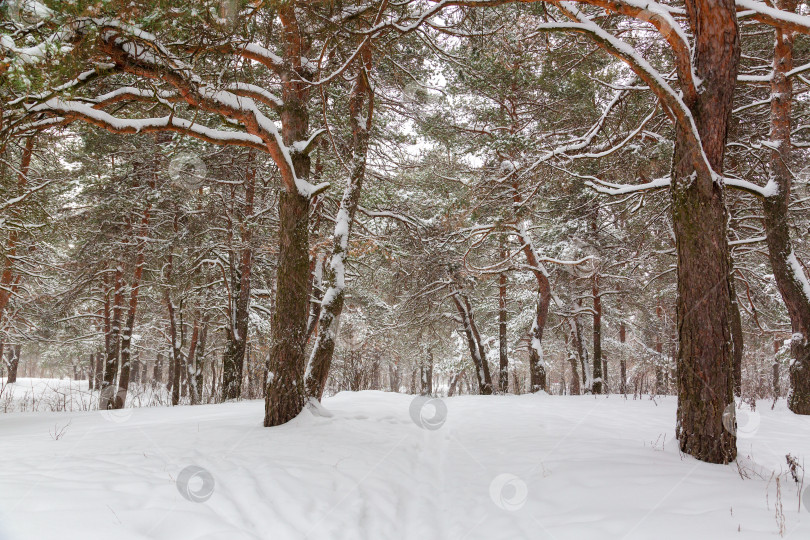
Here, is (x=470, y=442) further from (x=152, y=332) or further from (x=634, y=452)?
(x=152, y=332)

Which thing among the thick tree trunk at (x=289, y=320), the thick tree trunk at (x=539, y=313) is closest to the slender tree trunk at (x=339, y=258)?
the thick tree trunk at (x=289, y=320)

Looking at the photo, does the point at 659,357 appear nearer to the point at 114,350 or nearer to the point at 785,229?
the point at 785,229

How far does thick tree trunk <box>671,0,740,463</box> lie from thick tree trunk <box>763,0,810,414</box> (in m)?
4.56

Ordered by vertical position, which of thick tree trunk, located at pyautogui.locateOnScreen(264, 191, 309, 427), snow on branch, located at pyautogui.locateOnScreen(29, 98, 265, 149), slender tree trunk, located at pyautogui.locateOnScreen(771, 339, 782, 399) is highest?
snow on branch, located at pyautogui.locateOnScreen(29, 98, 265, 149)

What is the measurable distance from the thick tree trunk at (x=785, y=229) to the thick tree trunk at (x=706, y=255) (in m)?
4.56

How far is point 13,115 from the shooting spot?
3744 millimetres

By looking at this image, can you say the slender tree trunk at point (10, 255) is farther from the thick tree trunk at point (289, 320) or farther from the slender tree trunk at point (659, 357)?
the slender tree trunk at point (659, 357)

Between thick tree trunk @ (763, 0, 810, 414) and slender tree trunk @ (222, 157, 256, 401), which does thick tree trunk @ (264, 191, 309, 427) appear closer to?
slender tree trunk @ (222, 157, 256, 401)

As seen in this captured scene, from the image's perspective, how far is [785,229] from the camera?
7242mm

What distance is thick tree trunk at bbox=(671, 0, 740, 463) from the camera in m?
3.73

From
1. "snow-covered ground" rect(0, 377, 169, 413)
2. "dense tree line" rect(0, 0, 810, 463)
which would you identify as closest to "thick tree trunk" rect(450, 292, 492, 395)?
"dense tree line" rect(0, 0, 810, 463)

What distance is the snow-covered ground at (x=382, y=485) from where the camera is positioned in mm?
2600

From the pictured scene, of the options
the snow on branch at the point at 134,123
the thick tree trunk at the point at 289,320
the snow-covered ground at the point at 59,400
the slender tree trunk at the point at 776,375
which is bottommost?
the snow-covered ground at the point at 59,400

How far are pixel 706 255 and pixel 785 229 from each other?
5200mm
